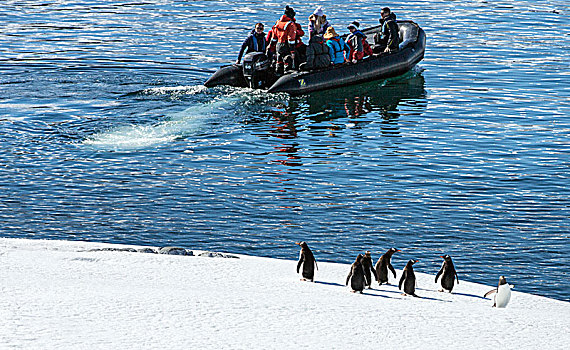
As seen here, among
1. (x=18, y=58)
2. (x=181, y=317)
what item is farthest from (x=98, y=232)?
(x=18, y=58)

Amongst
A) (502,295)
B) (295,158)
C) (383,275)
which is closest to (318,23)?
(295,158)

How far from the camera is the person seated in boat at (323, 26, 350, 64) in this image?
77.1 feet

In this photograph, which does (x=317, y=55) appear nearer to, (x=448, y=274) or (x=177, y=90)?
(x=177, y=90)

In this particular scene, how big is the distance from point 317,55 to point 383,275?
1276cm

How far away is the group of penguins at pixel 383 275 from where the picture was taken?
1059 centimetres

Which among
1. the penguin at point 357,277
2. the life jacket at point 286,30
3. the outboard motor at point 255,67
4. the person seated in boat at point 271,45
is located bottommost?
the penguin at point 357,277

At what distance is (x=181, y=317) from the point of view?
8.97 meters

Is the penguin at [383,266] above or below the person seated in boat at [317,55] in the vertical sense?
below

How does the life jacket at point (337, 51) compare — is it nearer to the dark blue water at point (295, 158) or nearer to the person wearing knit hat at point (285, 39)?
the dark blue water at point (295, 158)

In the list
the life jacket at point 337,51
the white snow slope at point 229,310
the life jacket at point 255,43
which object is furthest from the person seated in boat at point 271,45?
the white snow slope at point 229,310

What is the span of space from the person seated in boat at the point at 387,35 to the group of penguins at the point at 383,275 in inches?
552

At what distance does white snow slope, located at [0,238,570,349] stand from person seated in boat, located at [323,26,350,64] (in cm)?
1257

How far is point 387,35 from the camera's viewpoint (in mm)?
25172

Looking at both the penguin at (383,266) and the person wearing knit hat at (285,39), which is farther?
the person wearing knit hat at (285,39)
